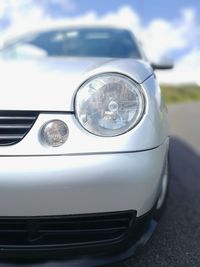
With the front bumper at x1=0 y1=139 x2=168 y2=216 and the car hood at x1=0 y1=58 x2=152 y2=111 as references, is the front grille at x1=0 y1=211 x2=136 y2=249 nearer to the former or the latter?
the front bumper at x1=0 y1=139 x2=168 y2=216

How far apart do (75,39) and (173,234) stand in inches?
73.3

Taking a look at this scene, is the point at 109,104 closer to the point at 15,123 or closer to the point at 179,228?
the point at 15,123

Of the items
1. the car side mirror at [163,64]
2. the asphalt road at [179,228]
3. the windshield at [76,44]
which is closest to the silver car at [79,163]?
the asphalt road at [179,228]

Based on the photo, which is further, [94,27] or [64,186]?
[94,27]

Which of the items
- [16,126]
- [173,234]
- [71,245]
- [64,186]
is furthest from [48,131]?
[173,234]

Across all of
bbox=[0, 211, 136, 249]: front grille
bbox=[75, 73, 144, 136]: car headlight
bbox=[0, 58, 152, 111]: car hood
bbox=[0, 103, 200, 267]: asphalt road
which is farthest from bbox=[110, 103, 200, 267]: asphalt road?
bbox=[0, 58, 152, 111]: car hood

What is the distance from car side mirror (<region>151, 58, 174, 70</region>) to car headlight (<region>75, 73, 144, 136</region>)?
165 centimetres

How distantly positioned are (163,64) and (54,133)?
1.97m

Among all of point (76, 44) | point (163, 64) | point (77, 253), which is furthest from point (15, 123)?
point (163, 64)

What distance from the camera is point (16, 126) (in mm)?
1618

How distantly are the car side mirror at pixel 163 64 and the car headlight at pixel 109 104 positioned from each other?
1.65m

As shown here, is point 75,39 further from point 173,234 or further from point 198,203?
point 173,234

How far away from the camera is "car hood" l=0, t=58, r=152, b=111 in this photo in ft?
5.37

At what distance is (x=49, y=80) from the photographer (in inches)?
68.4
